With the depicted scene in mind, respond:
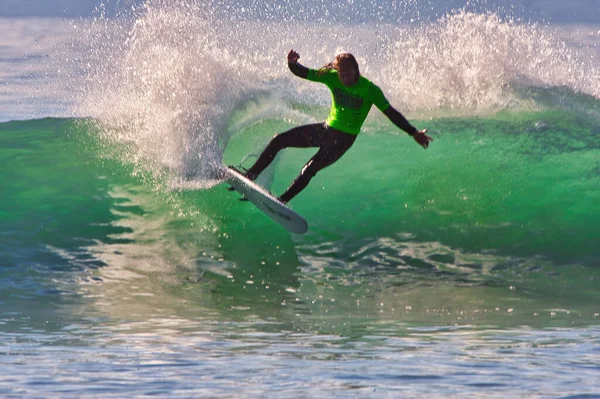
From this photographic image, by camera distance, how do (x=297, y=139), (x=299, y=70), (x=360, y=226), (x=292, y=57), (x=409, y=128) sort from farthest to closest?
(x=360, y=226) < (x=297, y=139) < (x=299, y=70) < (x=292, y=57) < (x=409, y=128)

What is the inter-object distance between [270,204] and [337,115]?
1.01 metres

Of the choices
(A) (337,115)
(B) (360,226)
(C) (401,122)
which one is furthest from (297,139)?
(B) (360,226)

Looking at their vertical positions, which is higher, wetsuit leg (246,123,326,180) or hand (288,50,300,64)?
hand (288,50,300,64)

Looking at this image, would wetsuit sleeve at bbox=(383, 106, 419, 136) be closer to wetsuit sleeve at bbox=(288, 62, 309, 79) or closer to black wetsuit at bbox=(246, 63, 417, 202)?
black wetsuit at bbox=(246, 63, 417, 202)

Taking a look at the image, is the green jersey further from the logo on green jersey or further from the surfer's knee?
the surfer's knee

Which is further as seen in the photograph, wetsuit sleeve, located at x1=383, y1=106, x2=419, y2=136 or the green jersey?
the green jersey

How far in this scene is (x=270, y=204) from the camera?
832cm

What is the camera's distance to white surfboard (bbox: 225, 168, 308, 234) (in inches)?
324

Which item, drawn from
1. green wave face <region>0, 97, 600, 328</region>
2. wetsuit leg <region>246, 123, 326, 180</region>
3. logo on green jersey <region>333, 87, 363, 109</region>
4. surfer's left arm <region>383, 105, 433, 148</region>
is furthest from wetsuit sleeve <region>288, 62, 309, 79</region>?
green wave face <region>0, 97, 600, 328</region>

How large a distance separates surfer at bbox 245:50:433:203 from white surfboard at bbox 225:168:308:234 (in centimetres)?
11

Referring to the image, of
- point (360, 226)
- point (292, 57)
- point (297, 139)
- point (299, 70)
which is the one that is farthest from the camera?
point (360, 226)

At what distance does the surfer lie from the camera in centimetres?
781

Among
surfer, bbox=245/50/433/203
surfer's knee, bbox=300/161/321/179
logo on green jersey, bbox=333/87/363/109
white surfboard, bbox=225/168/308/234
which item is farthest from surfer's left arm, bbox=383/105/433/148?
white surfboard, bbox=225/168/308/234

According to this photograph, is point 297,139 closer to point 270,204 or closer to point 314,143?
point 314,143
